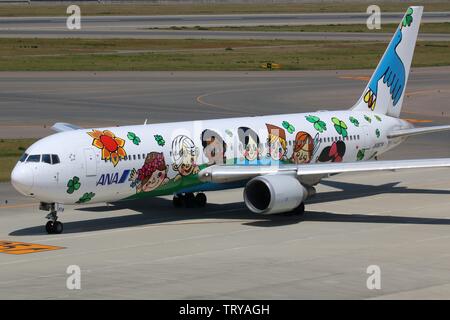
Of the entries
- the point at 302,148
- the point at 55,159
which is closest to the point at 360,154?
the point at 302,148

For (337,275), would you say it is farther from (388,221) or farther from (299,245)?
(388,221)

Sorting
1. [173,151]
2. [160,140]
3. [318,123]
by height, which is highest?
[318,123]

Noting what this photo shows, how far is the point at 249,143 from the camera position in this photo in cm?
5162

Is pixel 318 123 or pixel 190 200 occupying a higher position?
pixel 318 123

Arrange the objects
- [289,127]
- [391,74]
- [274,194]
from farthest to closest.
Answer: [391,74]
[289,127]
[274,194]

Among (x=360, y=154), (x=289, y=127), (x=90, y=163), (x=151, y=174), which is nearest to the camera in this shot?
(x=90, y=163)

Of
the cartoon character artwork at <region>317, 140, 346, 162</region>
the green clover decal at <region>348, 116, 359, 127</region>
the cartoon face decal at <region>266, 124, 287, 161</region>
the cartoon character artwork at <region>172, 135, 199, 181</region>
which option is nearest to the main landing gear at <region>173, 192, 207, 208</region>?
the cartoon character artwork at <region>172, 135, 199, 181</region>

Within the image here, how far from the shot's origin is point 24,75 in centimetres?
11806

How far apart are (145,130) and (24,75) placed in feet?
234

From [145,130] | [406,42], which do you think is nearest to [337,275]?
[145,130]

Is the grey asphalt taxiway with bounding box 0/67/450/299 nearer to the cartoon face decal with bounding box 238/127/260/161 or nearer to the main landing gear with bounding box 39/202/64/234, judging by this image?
the main landing gear with bounding box 39/202/64/234

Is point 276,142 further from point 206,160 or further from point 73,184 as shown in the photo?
point 73,184

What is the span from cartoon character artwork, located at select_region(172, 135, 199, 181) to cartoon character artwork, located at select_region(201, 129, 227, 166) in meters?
0.65

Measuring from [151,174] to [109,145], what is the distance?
Answer: 2334 millimetres
